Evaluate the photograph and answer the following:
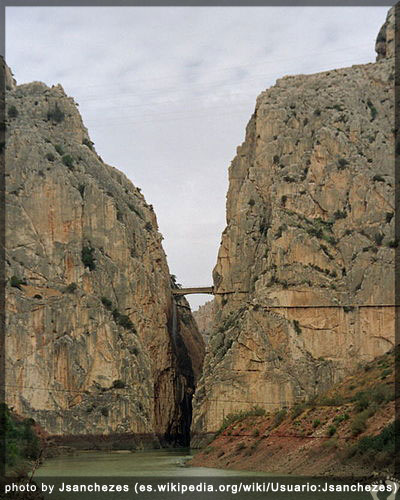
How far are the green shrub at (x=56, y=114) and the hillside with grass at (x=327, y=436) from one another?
218 ft

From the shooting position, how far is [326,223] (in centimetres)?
11162

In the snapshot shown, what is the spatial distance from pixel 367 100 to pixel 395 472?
7903 cm

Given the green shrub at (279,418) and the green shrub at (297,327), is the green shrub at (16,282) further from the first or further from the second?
the green shrub at (279,418)

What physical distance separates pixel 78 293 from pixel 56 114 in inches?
1164

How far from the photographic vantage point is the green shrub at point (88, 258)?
389ft

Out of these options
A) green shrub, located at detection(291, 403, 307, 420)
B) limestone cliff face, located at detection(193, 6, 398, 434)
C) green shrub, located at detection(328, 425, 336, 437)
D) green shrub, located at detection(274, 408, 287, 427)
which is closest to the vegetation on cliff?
green shrub, located at detection(274, 408, 287, 427)

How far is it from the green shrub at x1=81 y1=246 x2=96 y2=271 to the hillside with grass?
4505 centimetres

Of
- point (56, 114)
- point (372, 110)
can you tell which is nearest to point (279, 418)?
point (372, 110)

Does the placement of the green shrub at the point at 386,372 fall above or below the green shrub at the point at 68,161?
below

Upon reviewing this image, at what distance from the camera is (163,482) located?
5709cm

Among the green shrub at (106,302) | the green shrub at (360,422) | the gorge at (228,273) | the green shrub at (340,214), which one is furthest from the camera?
the green shrub at (106,302)

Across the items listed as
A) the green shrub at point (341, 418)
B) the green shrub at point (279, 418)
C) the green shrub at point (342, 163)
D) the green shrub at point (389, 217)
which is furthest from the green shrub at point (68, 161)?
the green shrub at point (341, 418)

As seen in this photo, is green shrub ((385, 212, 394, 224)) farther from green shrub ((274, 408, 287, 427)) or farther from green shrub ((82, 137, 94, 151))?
green shrub ((82, 137, 94, 151))

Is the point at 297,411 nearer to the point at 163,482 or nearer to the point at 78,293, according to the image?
the point at 163,482
